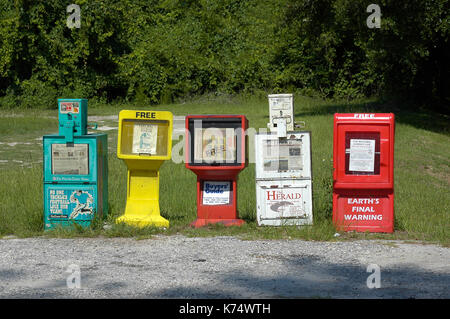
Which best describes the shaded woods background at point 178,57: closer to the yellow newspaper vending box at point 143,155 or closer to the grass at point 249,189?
the grass at point 249,189

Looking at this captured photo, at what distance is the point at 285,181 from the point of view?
8398 mm

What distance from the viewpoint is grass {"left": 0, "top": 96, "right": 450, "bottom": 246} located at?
818 centimetres

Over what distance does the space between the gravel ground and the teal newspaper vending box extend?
1.65 ft

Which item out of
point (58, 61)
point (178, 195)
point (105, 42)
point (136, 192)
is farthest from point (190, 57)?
point (136, 192)

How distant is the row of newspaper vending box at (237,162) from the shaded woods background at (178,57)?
70.8 ft

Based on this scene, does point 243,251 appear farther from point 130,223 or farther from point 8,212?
point 8,212

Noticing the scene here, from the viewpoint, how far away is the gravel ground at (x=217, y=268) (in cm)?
564

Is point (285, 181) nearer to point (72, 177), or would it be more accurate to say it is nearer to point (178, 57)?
point (72, 177)

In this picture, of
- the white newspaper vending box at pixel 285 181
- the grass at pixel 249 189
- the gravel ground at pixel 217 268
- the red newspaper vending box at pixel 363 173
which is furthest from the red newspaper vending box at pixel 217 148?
the red newspaper vending box at pixel 363 173

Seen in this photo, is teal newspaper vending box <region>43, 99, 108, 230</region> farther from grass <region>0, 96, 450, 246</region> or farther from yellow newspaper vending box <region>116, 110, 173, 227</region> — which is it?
yellow newspaper vending box <region>116, 110, 173, 227</region>

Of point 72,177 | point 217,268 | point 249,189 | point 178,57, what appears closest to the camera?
point 217,268

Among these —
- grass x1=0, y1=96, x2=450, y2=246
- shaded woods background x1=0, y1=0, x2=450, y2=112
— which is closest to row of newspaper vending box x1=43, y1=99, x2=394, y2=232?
grass x1=0, y1=96, x2=450, y2=246

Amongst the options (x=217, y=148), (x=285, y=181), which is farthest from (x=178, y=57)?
(x=285, y=181)

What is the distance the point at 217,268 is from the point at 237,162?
7.17 feet
